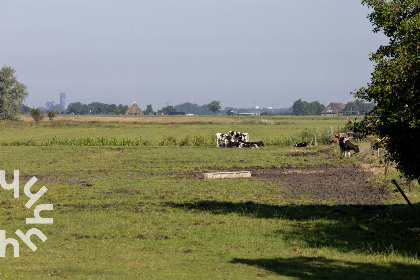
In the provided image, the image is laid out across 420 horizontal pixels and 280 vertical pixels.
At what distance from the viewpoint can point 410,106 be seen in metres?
15.7

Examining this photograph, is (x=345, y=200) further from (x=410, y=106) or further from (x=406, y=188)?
(x=410, y=106)

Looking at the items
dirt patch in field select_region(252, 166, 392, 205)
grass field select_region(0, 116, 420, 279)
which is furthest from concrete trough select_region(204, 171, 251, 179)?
dirt patch in field select_region(252, 166, 392, 205)

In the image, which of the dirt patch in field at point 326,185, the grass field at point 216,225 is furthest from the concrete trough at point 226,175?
the dirt patch in field at point 326,185

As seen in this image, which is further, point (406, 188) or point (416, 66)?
point (406, 188)

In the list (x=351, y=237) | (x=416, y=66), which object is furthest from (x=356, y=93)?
(x=351, y=237)

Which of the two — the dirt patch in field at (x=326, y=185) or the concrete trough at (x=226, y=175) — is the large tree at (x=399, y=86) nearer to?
the dirt patch in field at (x=326, y=185)

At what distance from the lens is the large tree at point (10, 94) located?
403 ft

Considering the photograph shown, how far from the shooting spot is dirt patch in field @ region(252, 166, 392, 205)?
23953 mm

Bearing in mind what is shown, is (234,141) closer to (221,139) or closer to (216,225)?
(221,139)

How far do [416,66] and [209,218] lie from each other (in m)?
8.91

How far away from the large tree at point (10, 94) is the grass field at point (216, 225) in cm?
9415

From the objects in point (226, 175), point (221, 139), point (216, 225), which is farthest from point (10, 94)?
point (216, 225)

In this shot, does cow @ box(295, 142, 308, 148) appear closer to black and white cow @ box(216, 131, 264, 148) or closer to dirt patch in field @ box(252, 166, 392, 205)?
black and white cow @ box(216, 131, 264, 148)

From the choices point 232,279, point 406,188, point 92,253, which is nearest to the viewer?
point 232,279
